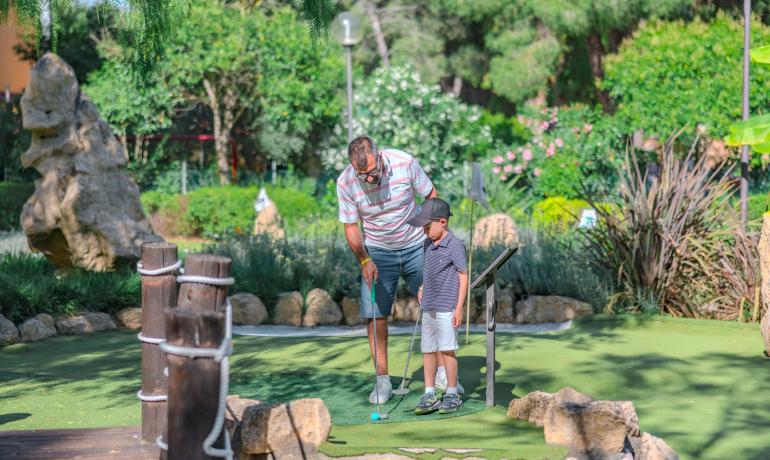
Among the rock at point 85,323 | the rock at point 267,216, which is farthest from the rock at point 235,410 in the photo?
the rock at point 267,216

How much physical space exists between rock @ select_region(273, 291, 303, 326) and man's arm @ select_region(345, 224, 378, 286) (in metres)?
4.29

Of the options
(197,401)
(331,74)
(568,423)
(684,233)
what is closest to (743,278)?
(684,233)

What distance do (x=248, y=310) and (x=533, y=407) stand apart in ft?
18.5

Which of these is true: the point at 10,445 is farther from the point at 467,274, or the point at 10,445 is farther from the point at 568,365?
the point at 568,365

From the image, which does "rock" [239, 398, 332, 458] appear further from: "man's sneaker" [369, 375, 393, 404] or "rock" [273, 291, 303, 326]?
"rock" [273, 291, 303, 326]

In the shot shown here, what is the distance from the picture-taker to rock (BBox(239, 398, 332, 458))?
5586 millimetres

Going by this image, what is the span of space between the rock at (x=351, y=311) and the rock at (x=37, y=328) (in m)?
2.94

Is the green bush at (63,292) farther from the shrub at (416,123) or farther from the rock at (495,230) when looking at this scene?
the shrub at (416,123)

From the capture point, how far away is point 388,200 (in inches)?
299

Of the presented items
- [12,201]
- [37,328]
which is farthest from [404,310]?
[12,201]

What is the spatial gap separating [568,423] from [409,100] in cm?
1672

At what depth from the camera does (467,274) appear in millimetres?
7293

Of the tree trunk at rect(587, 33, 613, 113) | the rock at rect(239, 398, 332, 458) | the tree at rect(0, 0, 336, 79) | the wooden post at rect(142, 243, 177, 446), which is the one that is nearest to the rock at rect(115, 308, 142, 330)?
the tree at rect(0, 0, 336, 79)

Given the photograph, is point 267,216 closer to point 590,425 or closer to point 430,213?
point 430,213
